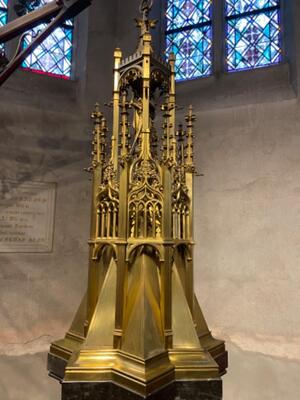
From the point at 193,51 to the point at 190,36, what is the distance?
0.17 m

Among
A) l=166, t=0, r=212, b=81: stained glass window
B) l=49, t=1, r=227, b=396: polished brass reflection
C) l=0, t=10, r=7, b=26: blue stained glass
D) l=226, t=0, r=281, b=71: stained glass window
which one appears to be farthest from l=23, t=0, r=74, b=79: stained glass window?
l=49, t=1, r=227, b=396: polished brass reflection

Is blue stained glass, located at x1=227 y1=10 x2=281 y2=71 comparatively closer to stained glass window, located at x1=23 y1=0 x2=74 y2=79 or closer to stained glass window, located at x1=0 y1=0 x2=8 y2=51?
stained glass window, located at x1=23 y1=0 x2=74 y2=79

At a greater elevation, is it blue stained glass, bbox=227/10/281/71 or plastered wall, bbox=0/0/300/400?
blue stained glass, bbox=227/10/281/71

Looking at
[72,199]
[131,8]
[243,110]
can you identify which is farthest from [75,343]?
[131,8]

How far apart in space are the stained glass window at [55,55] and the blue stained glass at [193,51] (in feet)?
3.40

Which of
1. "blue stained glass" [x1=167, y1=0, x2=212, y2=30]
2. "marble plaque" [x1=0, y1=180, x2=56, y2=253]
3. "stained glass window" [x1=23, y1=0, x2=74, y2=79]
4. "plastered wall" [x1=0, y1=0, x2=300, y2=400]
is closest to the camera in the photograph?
"plastered wall" [x1=0, y1=0, x2=300, y2=400]

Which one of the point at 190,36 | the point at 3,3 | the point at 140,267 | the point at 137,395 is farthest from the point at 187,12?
the point at 137,395

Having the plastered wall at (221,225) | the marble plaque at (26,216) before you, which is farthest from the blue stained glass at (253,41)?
the marble plaque at (26,216)

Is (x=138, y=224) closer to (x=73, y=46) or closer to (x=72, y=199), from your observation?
(x=72, y=199)

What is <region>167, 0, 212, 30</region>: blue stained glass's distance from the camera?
3.14 meters

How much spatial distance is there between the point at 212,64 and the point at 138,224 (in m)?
2.33

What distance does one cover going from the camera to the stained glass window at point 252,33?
2848 millimetres

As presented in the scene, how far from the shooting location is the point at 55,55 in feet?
10.3

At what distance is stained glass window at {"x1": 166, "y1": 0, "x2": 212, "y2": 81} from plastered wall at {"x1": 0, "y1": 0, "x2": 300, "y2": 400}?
0.28 m
